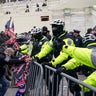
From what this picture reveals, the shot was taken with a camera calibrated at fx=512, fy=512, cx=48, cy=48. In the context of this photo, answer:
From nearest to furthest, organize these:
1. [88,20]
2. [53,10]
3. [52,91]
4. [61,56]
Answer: [52,91] < [61,56] < [88,20] < [53,10]

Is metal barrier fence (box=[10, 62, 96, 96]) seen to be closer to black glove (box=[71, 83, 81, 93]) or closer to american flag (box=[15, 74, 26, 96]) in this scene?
black glove (box=[71, 83, 81, 93])

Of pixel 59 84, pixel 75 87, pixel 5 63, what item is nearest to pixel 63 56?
pixel 5 63

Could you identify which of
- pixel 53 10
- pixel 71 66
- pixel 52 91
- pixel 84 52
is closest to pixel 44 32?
pixel 71 66

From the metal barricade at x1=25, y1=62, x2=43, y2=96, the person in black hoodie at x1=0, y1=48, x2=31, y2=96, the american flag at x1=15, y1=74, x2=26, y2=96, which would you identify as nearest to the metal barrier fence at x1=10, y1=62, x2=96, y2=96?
the metal barricade at x1=25, y1=62, x2=43, y2=96

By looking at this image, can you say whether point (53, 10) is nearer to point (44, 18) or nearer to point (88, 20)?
point (88, 20)

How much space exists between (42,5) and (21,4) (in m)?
4.64

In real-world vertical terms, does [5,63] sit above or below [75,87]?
below

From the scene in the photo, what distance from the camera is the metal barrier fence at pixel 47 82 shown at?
23.4ft

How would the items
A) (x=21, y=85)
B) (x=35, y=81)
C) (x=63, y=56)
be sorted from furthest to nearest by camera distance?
1. (x=21, y=85)
2. (x=63, y=56)
3. (x=35, y=81)

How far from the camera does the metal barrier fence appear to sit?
23.4 ft

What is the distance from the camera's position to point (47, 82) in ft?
28.0

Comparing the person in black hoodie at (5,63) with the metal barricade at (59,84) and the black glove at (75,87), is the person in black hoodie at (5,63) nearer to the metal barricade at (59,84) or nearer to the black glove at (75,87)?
the metal barricade at (59,84)

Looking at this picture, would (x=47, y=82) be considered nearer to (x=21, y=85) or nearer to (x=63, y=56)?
(x=63, y=56)

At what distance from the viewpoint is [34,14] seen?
176ft
